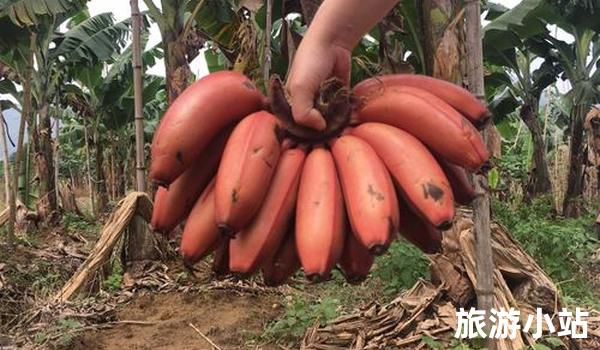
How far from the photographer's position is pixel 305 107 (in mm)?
834

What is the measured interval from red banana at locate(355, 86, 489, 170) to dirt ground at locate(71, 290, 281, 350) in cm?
241

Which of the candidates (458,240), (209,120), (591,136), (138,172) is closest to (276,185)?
(209,120)

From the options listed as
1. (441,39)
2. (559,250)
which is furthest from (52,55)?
(441,39)

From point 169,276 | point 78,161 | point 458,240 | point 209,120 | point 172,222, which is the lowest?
point 78,161

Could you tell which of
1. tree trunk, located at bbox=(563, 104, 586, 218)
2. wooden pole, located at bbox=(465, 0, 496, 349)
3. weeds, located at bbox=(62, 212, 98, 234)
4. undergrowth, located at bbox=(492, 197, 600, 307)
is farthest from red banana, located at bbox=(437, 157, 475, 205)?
weeds, located at bbox=(62, 212, 98, 234)

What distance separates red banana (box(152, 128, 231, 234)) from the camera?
886 mm

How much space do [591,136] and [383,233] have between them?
301 inches

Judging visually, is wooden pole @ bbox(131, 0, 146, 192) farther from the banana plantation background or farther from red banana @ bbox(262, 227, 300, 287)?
red banana @ bbox(262, 227, 300, 287)

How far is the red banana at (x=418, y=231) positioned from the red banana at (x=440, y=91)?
0.50 ft

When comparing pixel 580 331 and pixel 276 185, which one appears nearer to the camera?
pixel 276 185

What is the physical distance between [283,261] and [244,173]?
0.16 m

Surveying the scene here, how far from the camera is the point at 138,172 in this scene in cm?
348

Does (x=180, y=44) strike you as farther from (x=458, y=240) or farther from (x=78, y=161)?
(x=78, y=161)

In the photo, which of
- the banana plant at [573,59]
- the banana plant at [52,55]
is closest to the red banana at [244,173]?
the banana plant at [573,59]
